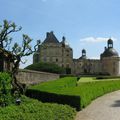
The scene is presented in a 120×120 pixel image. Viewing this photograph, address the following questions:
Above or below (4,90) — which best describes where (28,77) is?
above

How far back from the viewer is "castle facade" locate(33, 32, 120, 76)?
4021 inches

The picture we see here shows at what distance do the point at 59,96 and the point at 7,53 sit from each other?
3860 millimetres

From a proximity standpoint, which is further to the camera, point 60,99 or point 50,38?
point 50,38

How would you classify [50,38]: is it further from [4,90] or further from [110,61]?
[4,90]

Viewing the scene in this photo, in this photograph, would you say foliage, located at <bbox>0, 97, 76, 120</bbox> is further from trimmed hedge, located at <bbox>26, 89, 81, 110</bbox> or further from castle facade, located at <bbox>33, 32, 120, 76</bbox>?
castle facade, located at <bbox>33, 32, 120, 76</bbox>

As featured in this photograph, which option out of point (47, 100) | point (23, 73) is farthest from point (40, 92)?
point (23, 73)

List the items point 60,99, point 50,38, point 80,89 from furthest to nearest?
point 50,38 → point 80,89 → point 60,99

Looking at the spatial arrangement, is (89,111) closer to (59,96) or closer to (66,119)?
(59,96)

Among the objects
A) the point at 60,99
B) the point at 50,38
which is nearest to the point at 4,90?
the point at 60,99

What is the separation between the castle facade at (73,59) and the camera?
102 metres

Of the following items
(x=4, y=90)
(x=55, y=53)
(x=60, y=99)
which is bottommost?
(x=60, y=99)

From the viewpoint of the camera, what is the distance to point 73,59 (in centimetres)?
10900

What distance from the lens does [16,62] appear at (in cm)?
1809

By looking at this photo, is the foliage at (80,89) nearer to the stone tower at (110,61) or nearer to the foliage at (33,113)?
the foliage at (33,113)
